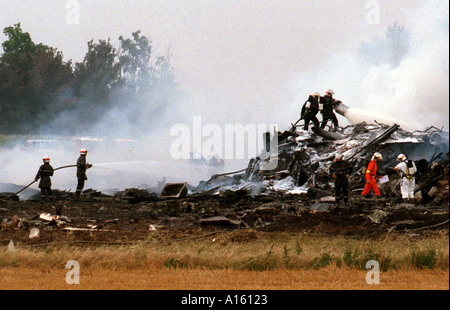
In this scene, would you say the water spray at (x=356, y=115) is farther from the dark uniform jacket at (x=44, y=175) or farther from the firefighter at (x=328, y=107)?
the dark uniform jacket at (x=44, y=175)

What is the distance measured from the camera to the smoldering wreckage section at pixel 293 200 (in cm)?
1734

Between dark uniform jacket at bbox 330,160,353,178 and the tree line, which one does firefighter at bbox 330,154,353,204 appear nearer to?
dark uniform jacket at bbox 330,160,353,178

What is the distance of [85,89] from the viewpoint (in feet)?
139

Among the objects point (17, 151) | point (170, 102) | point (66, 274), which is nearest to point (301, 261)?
point (66, 274)

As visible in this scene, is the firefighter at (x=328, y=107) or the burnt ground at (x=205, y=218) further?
the firefighter at (x=328, y=107)

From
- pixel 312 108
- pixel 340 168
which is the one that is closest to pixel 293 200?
pixel 340 168

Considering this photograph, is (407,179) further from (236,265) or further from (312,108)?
(236,265)

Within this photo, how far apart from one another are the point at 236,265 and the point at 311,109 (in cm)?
1579

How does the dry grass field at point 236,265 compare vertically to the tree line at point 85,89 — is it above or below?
below

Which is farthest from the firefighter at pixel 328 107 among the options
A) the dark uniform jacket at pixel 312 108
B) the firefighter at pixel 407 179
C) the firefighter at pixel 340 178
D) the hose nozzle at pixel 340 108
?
the firefighter at pixel 407 179

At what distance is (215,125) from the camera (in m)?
37.7

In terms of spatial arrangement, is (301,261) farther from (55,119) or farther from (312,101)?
(55,119)

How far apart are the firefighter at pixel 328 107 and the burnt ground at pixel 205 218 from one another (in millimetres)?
5585

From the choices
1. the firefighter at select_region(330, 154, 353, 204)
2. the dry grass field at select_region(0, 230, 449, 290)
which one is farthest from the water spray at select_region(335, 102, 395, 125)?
the dry grass field at select_region(0, 230, 449, 290)
